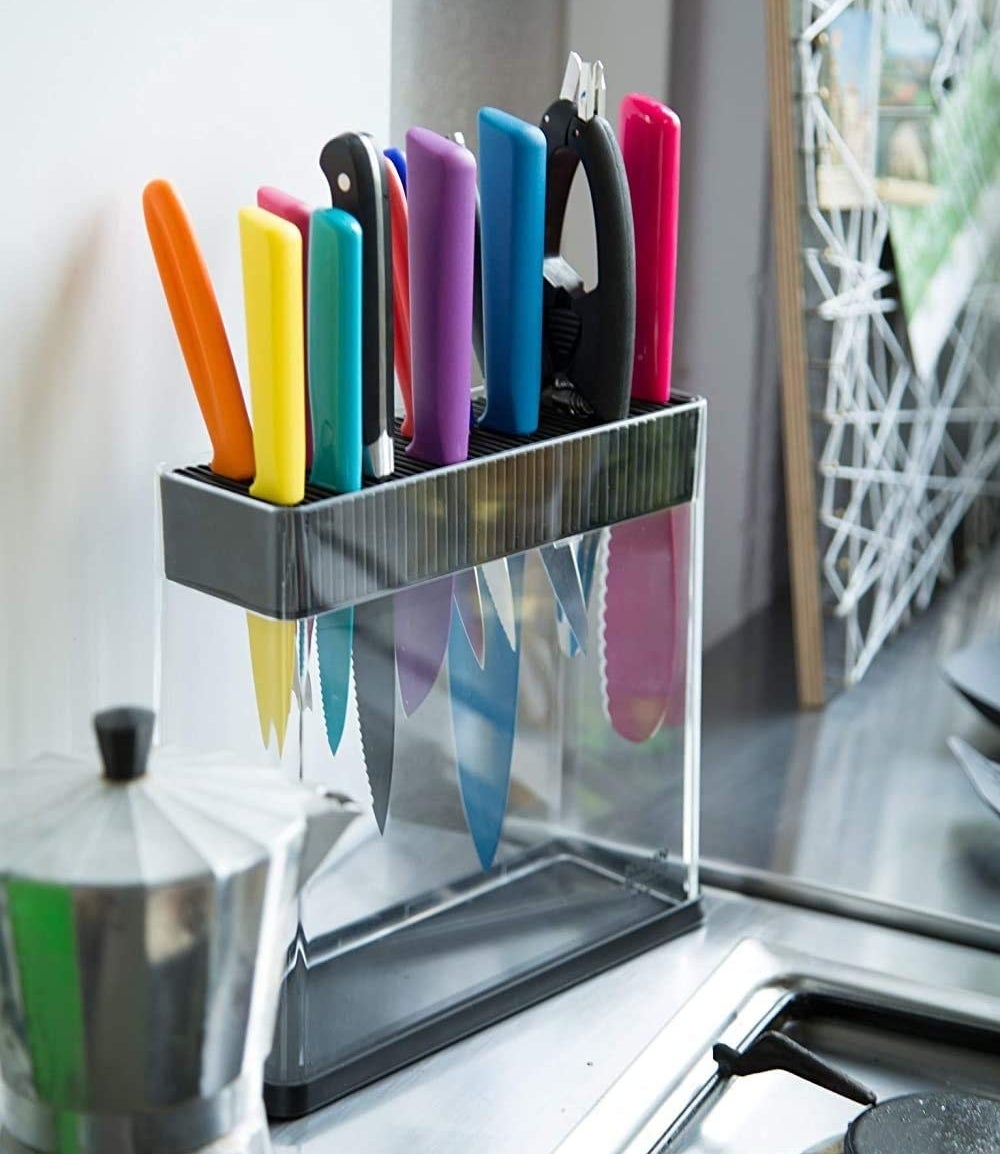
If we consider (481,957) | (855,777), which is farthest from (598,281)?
(855,777)

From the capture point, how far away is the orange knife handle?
0.52 m

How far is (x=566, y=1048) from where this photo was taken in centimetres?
56

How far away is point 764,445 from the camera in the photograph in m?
1.01

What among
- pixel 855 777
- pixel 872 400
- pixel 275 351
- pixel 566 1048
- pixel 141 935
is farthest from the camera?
pixel 872 400

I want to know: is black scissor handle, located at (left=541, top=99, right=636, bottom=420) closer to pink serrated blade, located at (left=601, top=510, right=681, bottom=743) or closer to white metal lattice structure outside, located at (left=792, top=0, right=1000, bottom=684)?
pink serrated blade, located at (left=601, top=510, right=681, bottom=743)

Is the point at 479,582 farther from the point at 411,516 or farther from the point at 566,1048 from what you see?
the point at 566,1048

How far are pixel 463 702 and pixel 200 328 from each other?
157 mm

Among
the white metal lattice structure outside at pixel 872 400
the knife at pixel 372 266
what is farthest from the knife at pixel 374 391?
the white metal lattice structure outside at pixel 872 400

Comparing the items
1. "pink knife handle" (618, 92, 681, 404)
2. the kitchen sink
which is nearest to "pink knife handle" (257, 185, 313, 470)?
"pink knife handle" (618, 92, 681, 404)

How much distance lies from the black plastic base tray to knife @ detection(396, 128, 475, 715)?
102 millimetres

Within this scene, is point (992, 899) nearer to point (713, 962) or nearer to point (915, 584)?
point (713, 962)

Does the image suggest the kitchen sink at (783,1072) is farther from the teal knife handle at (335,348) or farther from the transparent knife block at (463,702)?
the teal knife handle at (335,348)

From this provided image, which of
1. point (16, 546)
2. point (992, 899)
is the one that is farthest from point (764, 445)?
point (16, 546)

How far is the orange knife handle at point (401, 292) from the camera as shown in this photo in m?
0.52
